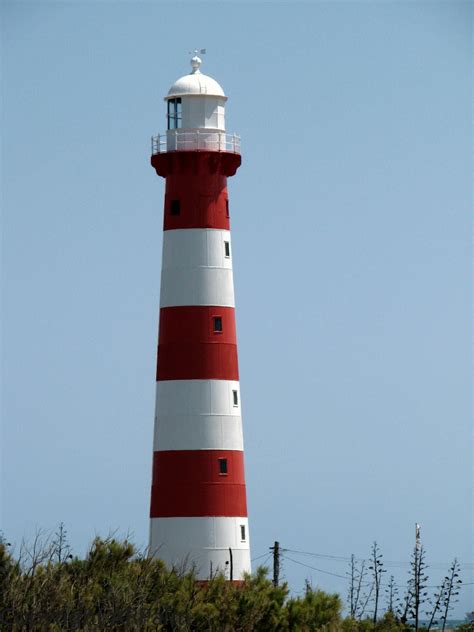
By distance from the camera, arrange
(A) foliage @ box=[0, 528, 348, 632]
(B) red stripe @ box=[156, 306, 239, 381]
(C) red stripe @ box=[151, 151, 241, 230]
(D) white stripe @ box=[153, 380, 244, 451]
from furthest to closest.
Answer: (C) red stripe @ box=[151, 151, 241, 230] → (B) red stripe @ box=[156, 306, 239, 381] → (D) white stripe @ box=[153, 380, 244, 451] → (A) foliage @ box=[0, 528, 348, 632]

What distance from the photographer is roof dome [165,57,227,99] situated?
54.1m

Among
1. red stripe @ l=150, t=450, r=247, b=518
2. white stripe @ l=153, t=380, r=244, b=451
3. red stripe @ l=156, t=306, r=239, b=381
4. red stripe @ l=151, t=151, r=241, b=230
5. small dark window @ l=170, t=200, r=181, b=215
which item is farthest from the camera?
small dark window @ l=170, t=200, r=181, b=215

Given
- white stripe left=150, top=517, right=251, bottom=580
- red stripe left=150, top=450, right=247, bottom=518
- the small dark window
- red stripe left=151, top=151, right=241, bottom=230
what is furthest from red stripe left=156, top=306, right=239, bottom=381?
white stripe left=150, top=517, right=251, bottom=580

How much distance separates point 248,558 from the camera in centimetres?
5256

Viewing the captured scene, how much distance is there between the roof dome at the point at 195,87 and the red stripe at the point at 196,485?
11278 mm

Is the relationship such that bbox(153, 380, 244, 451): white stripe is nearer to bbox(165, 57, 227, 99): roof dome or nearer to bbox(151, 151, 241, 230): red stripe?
bbox(151, 151, 241, 230): red stripe

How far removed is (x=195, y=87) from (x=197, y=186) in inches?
129

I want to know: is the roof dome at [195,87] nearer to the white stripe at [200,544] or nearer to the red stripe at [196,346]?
the red stripe at [196,346]

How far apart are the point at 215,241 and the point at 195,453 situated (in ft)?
21.5

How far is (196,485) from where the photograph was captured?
169 feet

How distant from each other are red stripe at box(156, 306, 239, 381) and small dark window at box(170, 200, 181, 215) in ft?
9.83

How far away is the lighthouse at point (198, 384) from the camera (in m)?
51.7

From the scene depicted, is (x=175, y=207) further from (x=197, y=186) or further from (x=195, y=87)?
(x=195, y=87)

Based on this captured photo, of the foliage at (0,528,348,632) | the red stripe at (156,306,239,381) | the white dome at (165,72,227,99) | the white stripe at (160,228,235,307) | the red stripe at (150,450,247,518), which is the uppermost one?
the white dome at (165,72,227,99)
